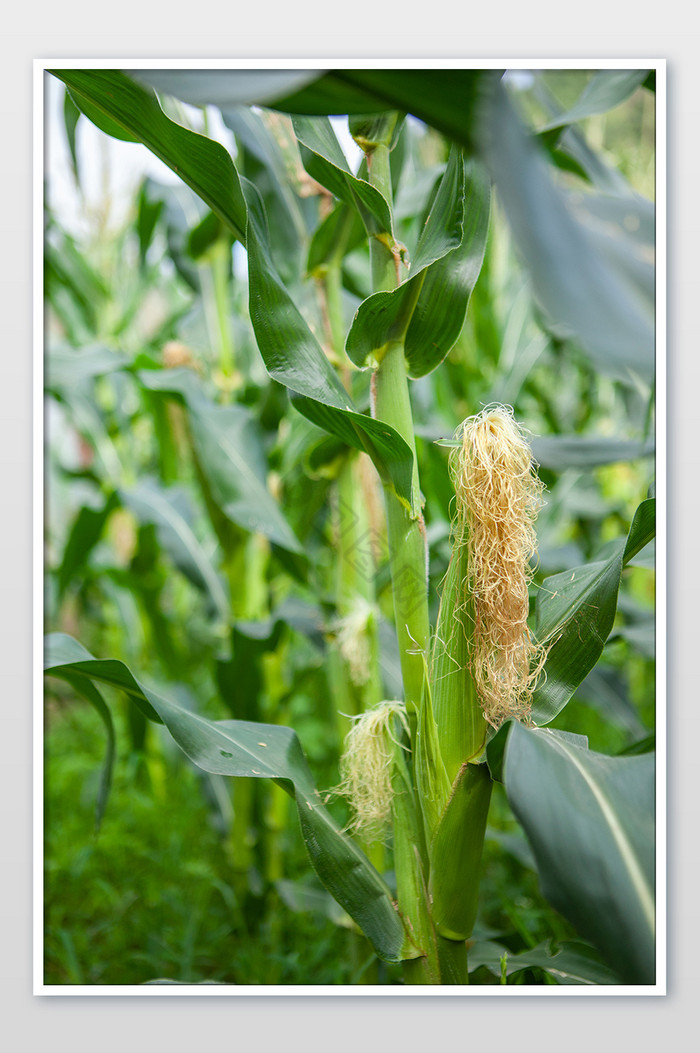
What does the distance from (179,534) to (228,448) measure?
6.8 inches

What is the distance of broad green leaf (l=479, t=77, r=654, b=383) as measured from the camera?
26cm

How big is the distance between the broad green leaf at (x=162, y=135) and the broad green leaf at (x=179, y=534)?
1.74 feet

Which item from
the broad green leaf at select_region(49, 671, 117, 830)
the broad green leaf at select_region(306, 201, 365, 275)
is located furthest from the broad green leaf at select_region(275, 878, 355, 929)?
the broad green leaf at select_region(306, 201, 365, 275)

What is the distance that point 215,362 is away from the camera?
1.02 meters

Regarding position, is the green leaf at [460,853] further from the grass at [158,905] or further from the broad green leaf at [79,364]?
the broad green leaf at [79,364]

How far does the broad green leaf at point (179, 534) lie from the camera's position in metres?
1.00

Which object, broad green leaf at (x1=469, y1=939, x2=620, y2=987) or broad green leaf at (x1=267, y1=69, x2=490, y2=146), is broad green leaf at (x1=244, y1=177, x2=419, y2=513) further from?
broad green leaf at (x1=469, y1=939, x2=620, y2=987)

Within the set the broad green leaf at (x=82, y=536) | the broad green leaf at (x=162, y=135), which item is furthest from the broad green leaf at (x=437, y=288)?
the broad green leaf at (x=82, y=536)

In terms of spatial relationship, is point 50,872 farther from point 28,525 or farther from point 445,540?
point 445,540


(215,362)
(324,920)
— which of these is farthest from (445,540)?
(324,920)

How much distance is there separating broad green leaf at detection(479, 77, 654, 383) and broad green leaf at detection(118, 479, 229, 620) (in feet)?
2.56

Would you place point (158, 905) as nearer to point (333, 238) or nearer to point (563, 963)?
point (563, 963)

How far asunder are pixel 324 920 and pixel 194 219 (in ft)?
3.11

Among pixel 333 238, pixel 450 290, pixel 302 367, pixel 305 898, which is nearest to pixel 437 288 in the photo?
pixel 450 290
